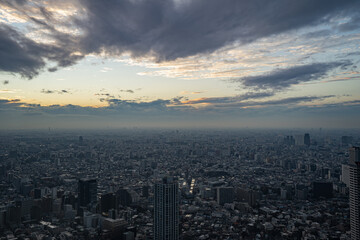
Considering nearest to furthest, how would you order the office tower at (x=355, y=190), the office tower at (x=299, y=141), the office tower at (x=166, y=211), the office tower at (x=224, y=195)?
the office tower at (x=355, y=190) → the office tower at (x=166, y=211) → the office tower at (x=224, y=195) → the office tower at (x=299, y=141)

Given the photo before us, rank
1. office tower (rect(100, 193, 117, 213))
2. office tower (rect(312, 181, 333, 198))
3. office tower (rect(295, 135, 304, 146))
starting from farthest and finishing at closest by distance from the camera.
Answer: office tower (rect(295, 135, 304, 146)), office tower (rect(312, 181, 333, 198)), office tower (rect(100, 193, 117, 213))

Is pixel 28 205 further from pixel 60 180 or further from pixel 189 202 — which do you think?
pixel 189 202

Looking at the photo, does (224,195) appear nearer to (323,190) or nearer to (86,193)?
(323,190)

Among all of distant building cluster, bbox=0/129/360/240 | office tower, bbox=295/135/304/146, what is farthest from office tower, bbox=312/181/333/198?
office tower, bbox=295/135/304/146

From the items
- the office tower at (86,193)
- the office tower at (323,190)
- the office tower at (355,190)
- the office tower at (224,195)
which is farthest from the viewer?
the office tower at (323,190)

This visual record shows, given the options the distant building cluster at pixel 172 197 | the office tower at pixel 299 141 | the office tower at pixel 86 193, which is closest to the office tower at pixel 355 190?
the distant building cluster at pixel 172 197

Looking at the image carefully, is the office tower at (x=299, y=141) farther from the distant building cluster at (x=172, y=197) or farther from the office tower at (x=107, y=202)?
the office tower at (x=107, y=202)

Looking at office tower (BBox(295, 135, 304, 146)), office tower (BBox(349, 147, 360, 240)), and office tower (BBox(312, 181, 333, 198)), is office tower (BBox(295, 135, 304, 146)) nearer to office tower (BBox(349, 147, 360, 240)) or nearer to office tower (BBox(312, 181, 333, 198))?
office tower (BBox(312, 181, 333, 198))

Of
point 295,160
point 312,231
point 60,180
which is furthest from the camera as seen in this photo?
point 295,160

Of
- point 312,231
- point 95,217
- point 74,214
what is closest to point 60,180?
point 74,214
